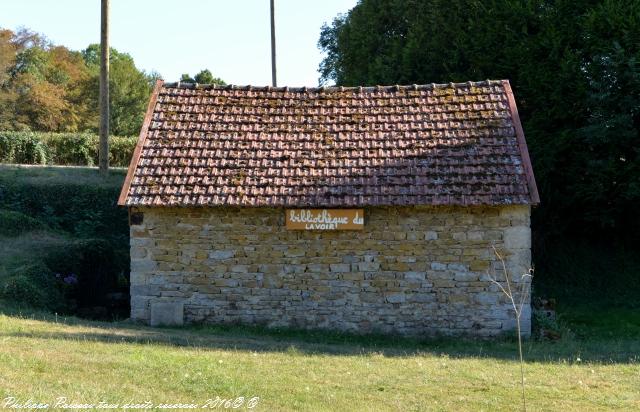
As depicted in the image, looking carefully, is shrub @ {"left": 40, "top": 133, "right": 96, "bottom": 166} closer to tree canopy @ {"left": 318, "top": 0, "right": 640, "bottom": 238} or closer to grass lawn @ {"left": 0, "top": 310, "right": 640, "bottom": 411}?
tree canopy @ {"left": 318, "top": 0, "right": 640, "bottom": 238}

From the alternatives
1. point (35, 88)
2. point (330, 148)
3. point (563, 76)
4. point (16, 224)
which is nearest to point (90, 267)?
point (16, 224)

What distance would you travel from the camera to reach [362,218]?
12.7 m

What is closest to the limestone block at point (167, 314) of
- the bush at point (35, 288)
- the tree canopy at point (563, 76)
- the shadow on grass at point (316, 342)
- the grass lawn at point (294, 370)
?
the shadow on grass at point (316, 342)

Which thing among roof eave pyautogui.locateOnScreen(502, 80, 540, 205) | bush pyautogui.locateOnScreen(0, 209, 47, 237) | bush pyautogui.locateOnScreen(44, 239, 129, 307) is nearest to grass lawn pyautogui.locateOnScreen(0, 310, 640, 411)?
roof eave pyautogui.locateOnScreen(502, 80, 540, 205)

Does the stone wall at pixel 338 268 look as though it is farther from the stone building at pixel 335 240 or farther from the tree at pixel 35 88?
the tree at pixel 35 88

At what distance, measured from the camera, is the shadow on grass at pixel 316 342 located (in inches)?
412

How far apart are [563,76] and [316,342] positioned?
9.29m

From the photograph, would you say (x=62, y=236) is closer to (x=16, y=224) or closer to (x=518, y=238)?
(x=16, y=224)

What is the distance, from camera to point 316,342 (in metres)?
11.9

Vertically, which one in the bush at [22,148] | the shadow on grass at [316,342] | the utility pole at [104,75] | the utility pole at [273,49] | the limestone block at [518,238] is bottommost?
the shadow on grass at [316,342]

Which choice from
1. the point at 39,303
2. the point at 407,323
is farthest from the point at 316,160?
the point at 39,303

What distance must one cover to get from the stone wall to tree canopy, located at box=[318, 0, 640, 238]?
16.4 ft

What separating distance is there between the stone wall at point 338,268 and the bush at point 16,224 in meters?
6.46

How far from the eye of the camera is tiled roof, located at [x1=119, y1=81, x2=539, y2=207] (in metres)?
12.7
